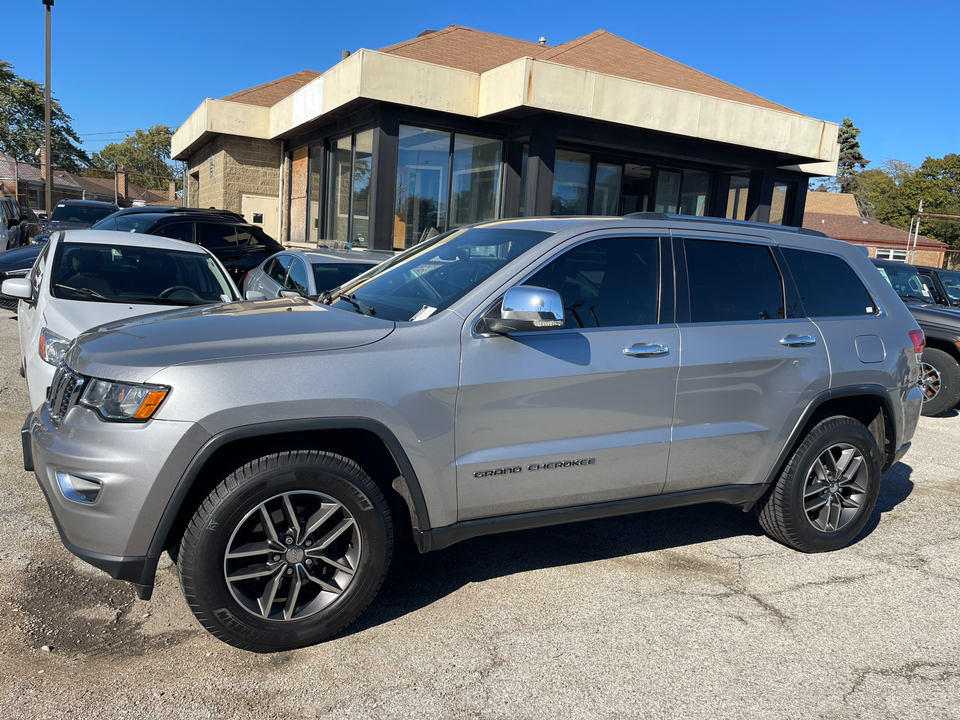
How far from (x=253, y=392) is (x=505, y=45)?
52.9 ft

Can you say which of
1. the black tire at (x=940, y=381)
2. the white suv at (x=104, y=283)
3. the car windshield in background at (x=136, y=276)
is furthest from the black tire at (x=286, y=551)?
the black tire at (x=940, y=381)

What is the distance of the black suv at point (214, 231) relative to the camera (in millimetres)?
11023

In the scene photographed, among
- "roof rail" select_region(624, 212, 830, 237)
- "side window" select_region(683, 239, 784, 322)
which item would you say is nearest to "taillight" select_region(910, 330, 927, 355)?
"roof rail" select_region(624, 212, 830, 237)

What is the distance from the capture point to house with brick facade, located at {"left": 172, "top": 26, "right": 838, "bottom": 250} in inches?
520

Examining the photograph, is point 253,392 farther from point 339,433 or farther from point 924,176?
point 924,176

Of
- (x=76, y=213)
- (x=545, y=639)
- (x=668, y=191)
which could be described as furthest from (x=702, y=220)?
(x=76, y=213)

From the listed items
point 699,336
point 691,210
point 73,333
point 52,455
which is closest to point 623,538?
point 699,336

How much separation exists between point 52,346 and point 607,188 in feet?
42.7

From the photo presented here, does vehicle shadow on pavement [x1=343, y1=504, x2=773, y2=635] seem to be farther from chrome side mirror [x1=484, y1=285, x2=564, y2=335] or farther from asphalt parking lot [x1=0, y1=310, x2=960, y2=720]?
chrome side mirror [x1=484, y1=285, x2=564, y2=335]

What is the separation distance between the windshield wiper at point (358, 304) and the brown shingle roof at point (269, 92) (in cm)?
1698

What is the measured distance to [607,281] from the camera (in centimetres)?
375

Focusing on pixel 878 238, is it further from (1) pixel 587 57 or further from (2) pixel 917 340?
(2) pixel 917 340

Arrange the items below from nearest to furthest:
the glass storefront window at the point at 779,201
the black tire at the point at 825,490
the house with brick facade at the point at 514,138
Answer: the black tire at the point at 825,490 < the house with brick facade at the point at 514,138 < the glass storefront window at the point at 779,201

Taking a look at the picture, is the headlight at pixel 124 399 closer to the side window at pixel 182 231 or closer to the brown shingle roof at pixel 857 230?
the side window at pixel 182 231
